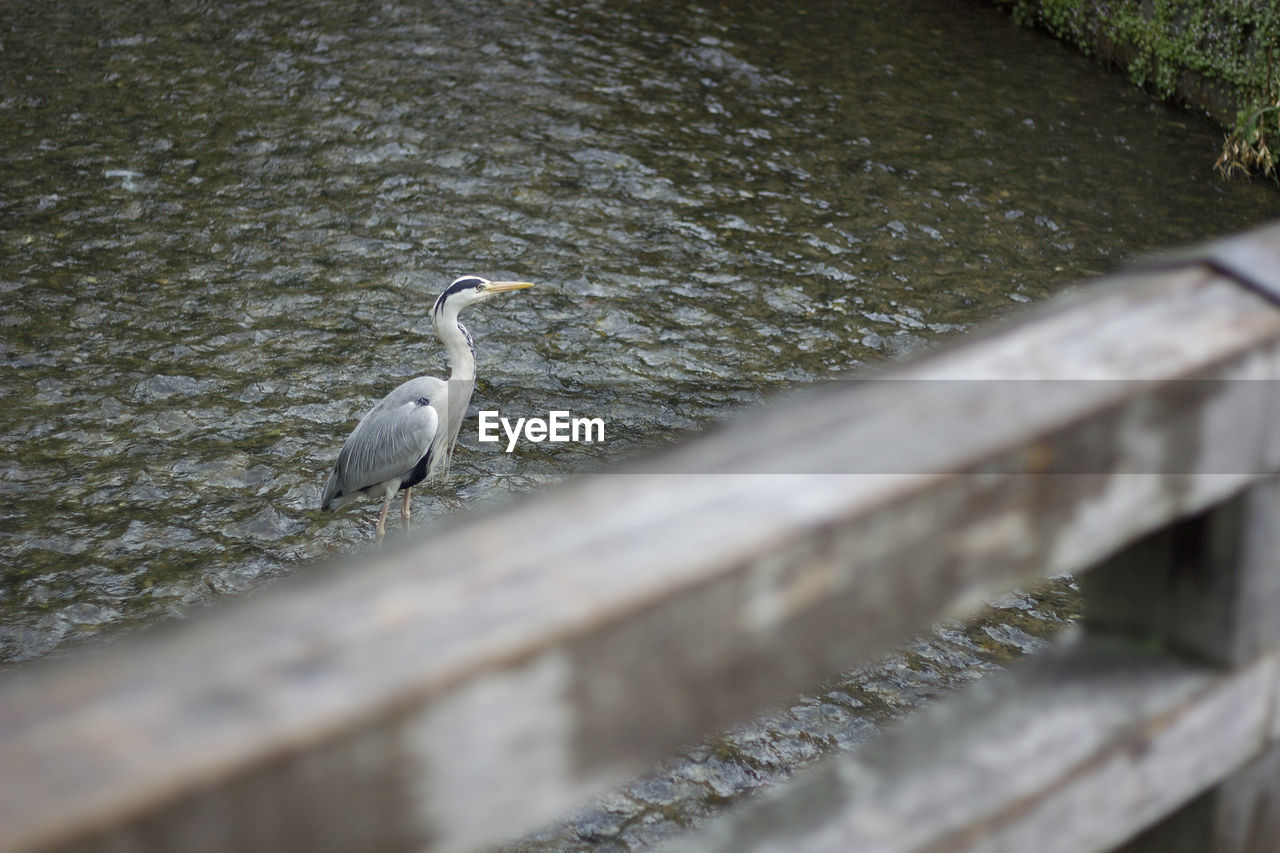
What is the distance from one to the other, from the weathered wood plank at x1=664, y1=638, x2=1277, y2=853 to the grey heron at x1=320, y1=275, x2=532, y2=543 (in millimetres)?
4511

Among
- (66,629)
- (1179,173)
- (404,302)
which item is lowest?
(66,629)

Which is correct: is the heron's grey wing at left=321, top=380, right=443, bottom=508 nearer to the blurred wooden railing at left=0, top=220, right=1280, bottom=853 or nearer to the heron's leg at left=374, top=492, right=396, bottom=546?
the heron's leg at left=374, top=492, right=396, bottom=546

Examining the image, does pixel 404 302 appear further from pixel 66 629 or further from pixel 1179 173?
pixel 1179 173

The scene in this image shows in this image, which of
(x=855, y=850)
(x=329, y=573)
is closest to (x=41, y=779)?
(x=329, y=573)

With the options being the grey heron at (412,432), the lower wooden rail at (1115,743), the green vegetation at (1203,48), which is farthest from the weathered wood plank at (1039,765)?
the green vegetation at (1203,48)

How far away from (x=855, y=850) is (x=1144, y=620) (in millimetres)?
376

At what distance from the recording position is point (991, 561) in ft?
2.75

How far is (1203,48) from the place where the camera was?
10.2m

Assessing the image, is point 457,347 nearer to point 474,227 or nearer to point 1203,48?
point 474,227

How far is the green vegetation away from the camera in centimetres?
917

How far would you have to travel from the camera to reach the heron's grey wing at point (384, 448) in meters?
5.29

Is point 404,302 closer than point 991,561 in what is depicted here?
No

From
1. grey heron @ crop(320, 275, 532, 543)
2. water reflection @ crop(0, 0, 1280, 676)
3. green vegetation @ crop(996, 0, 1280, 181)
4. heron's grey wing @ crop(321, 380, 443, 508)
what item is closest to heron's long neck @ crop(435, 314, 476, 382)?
grey heron @ crop(320, 275, 532, 543)

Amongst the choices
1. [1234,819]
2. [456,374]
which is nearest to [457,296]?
[456,374]
